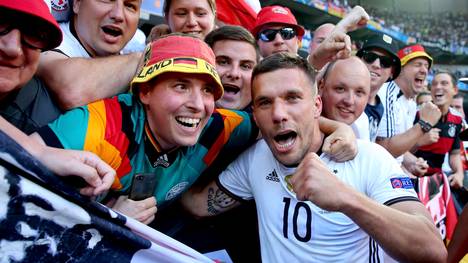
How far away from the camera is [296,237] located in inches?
91.0

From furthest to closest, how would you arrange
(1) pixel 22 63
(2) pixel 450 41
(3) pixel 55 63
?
(2) pixel 450 41, (3) pixel 55 63, (1) pixel 22 63

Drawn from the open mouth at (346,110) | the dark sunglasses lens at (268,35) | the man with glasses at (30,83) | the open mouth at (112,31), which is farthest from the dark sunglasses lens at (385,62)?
the man with glasses at (30,83)

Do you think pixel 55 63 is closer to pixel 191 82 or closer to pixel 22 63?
pixel 22 63

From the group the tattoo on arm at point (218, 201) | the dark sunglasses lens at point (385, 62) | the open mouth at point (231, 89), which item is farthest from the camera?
the dark sunglasses lens at point (385, 62)

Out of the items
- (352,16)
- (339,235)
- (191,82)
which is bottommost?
(339,235)

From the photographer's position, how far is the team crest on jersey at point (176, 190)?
2361 mm

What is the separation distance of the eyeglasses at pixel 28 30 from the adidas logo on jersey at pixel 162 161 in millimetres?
789

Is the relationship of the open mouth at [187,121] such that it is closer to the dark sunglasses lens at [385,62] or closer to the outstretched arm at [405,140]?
the outstretched arm at [405,140]

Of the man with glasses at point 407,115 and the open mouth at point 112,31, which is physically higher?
the man with glasses at point 407,115

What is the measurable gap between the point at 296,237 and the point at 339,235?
23 centimetres

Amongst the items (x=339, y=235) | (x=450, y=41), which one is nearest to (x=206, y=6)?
(x=339, y=235)

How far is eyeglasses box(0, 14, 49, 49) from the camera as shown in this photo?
1.64 metres

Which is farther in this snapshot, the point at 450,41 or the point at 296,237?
the point at 450,41

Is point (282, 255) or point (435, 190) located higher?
point (435, 190)
